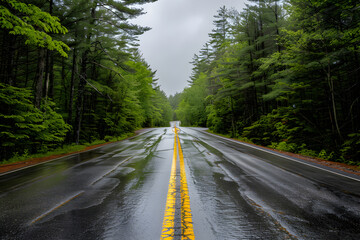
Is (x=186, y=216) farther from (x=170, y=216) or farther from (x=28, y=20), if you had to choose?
(x=28, y=20)

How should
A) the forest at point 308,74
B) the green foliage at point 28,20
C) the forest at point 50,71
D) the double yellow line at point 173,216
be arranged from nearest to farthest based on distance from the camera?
the double yellow line at point 173,216
the green foliage at point 28,20
the forest at point 50,71
the forest at point 308,74

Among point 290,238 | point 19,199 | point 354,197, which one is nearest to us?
point 290,238

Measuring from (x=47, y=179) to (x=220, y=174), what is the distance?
15.8ft

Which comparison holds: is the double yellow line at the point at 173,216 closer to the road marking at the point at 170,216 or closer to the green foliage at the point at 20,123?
the road marking at the point at 170,216

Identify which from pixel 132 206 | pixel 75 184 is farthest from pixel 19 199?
pixel 132 206

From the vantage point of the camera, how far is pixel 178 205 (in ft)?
9.94

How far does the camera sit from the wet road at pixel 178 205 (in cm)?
231

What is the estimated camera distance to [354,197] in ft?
11.9

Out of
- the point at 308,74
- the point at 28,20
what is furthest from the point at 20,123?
the point at 308,74

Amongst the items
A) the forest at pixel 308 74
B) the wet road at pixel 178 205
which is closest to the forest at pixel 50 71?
the wet road at pixel 178 205

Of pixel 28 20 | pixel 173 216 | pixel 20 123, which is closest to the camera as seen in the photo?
pixel 173 216

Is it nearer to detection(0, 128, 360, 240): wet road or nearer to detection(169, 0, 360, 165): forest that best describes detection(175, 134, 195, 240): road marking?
detection(0, 128, 360, 240): wet road

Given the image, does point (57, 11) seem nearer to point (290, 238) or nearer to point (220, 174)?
point (220, 174)

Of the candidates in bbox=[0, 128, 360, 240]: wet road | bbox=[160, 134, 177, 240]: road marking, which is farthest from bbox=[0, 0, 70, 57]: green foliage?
bbox=[160, 134, 177, 240]: road marking
